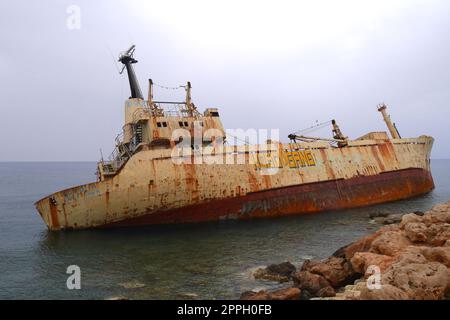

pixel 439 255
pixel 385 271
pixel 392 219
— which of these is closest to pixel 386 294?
pixel 385 271

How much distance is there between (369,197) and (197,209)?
1399cm

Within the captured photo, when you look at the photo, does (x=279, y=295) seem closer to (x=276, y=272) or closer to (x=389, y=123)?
(x=276, y=272)

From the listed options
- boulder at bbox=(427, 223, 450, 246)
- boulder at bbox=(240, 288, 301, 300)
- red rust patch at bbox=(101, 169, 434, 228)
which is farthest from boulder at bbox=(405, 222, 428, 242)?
red rust patch at bbox=(101, 169, 434, 228)

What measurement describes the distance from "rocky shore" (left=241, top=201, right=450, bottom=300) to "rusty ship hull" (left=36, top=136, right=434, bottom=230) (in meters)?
8.31

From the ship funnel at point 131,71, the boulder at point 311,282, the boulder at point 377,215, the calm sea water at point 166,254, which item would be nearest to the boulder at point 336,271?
the boulder at point 311,282

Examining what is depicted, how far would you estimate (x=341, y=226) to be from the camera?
62.6 ft

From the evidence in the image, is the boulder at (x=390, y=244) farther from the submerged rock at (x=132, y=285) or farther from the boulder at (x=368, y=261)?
the submerged rock at (x=132, y=285)

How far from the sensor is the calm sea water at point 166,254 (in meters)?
11.1

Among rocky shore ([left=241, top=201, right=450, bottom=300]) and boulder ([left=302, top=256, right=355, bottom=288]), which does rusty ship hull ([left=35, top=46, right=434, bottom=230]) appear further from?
boulder ([left=302, top=256, right=355, bottom=288])

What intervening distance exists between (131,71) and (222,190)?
1219 cm

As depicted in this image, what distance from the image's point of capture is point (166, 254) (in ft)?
48.2

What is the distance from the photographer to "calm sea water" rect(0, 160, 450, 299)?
1113cm

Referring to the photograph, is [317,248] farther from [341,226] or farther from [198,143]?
[198,143]

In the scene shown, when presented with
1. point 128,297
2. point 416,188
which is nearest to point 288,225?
point 128,297
